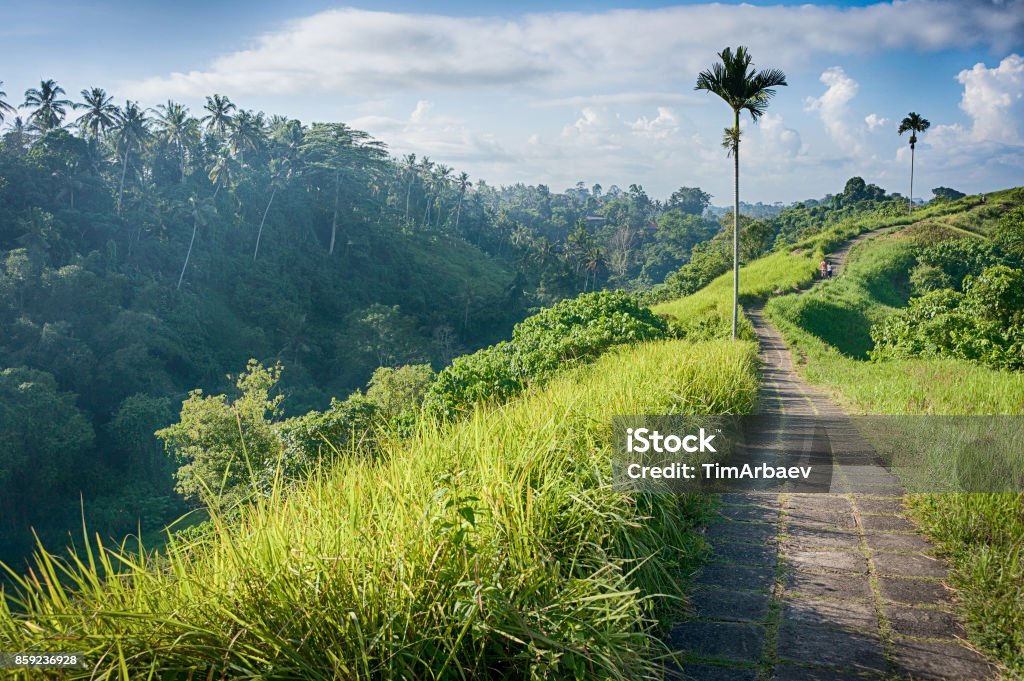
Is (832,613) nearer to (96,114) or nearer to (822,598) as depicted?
(822,598)

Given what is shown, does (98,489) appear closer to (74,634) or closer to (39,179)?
(39,179)

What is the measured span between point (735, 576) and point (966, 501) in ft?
4.11

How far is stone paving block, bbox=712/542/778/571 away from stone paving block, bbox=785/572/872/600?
15 cm

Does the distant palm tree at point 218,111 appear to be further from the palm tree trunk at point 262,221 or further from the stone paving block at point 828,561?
the stone paving block at point 828,561

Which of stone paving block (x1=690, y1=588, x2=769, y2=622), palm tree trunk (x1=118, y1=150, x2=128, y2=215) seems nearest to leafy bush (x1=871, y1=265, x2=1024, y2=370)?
stone paving block (x1=690, y1=588, x2=769, y2=622)

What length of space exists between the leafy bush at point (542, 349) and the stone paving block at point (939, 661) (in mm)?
3437

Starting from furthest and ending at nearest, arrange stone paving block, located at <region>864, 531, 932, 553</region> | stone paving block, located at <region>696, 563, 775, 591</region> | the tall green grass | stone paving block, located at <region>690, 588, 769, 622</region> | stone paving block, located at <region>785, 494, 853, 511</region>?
1. the tall green grass
2. stone paving block, located at <region>785, 494, 853, 511</region>
3. stone paving block, located at <region>864, 531, 932, 553</region>
4. stone paving block, located at <region>696, 563, 775, 591</region>
5. stone paving block, located at <region>690, 588, 769, 622</region>

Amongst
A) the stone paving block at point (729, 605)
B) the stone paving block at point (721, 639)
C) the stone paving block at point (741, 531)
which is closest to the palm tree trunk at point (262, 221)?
the stone paving block at point (741, 531)

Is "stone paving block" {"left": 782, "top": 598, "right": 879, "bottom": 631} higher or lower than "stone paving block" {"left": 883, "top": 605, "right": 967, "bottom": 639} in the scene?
lower

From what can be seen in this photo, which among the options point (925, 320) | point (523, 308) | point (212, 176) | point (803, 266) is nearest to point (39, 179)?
point (212, 176)

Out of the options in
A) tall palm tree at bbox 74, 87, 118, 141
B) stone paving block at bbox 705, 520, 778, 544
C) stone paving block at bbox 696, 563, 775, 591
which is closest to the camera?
stone paving block at bbox 696, 563, 775, 591

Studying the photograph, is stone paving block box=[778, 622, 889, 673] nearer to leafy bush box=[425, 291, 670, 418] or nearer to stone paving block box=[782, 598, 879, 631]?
stone paving block box=[782, 598, 879, 631]

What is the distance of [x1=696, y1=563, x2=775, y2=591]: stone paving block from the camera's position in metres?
2.83

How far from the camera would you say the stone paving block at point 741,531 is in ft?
10.9
